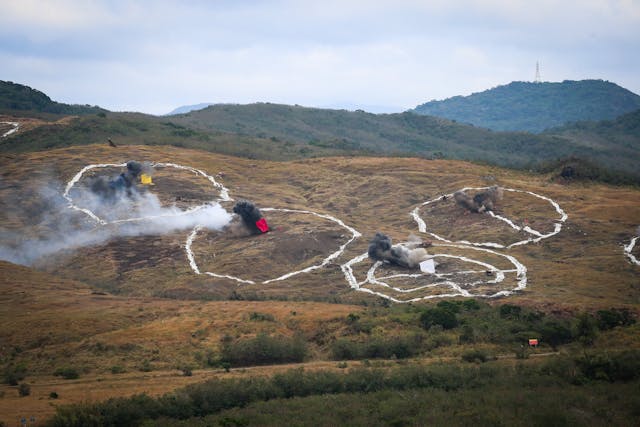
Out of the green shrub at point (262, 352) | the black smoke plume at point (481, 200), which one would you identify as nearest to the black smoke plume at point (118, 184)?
the black smoke plume at point (481, 200)

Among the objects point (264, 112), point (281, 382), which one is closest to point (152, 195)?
point (281, 382)

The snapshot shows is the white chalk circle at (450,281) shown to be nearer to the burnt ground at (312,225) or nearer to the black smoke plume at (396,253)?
the black smoke plume at (396,253)

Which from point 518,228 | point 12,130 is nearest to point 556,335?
point 518,228

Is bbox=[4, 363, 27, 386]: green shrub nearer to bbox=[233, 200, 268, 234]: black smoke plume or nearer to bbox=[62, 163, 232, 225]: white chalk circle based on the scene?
bbox=[233, 200, 268, 234]: black smoke plume

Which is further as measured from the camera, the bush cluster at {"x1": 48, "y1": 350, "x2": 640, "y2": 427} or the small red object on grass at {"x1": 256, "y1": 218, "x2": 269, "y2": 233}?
the small red object on grass at {"x1": 256, "y1": 218, "x2": 269, "y2": 233}

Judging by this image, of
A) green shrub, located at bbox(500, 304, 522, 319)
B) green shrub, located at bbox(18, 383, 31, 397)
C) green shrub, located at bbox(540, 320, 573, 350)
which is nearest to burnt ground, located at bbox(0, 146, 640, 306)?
green shrub, located at bbox(500, 304, 522, 319)

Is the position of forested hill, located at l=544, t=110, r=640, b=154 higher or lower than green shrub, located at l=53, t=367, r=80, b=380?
higher
